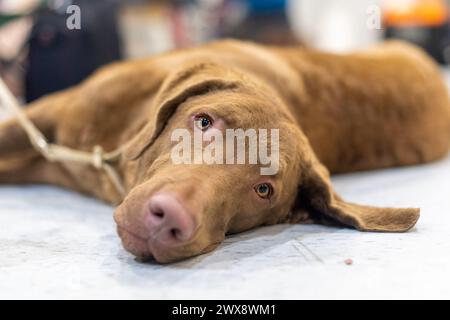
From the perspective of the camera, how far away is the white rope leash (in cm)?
252

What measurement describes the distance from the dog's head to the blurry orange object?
→ 21.1 feet

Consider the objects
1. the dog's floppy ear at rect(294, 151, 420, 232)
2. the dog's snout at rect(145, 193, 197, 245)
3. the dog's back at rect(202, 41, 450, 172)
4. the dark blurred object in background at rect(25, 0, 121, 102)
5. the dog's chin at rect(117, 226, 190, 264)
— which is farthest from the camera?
the dark blurred object in background at rect(25, 0, 121, 102)

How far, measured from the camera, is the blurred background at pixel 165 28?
4.54 m

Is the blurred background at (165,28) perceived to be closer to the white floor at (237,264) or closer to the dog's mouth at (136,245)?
the white floor at (237,264)

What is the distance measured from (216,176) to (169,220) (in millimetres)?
286

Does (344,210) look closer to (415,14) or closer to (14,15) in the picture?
(14,15)

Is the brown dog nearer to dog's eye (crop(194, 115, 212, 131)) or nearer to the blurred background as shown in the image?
dog's eye (crop(194, 115, 212, 131))

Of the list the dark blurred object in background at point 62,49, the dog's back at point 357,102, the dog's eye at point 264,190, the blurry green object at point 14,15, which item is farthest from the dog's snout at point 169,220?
the blurry green object at point 14,15

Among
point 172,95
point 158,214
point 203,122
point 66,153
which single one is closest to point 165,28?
point 66,153

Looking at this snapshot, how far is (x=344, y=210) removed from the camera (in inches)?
84.9

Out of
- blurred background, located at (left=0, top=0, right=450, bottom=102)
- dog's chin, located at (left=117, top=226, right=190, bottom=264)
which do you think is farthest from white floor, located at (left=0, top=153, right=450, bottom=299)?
blurred background, located at (left=0, top=0, right=450, bottom=102)

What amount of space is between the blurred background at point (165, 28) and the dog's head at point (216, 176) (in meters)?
1.38
